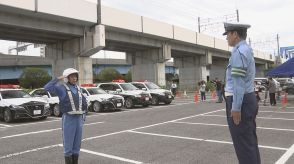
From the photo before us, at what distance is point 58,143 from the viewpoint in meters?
8.99

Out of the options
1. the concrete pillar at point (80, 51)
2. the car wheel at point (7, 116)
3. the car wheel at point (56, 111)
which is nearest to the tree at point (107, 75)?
the concrete pillar at point (80, 51)

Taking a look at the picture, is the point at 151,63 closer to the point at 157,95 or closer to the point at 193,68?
the point at 193,68

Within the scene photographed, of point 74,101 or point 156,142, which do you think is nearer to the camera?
point 74,101

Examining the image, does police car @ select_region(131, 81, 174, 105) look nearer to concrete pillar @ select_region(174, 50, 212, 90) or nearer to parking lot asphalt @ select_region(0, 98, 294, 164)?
parking lot asphalt @ select_region(0, 98, 294, 164)

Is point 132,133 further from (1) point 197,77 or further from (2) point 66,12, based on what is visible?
(1) point 197,77

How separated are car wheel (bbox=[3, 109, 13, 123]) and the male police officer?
12536 millimetres

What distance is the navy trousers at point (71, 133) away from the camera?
548 cm

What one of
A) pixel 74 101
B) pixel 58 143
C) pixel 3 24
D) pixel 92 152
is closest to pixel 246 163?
pixel 74 101

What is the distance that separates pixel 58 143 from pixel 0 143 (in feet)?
5.50

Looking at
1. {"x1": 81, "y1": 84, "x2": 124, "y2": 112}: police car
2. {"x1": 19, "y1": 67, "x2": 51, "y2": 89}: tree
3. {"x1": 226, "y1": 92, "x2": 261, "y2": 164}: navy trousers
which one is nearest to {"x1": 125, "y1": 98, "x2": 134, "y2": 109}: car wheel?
{"x1": 81, "y1": 84, "x2": 124, "y2": 112}: police car

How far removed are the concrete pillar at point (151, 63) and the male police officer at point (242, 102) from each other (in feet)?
120

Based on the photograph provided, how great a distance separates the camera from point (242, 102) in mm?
3877

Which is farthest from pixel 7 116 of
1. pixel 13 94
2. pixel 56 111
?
pixel 56 111

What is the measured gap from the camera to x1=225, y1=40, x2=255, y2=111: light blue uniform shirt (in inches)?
149
